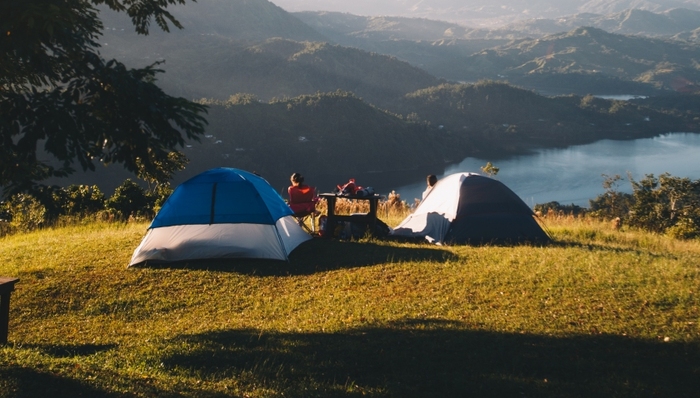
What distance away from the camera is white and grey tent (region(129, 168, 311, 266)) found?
31.1 ft

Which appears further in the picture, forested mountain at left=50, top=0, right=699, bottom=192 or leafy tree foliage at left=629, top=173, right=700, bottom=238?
forested mountain at left=50, top=0, right=699, bottom=192

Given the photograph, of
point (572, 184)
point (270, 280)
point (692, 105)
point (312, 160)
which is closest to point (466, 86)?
point (692, 105)

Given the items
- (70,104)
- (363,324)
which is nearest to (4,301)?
(70,104)

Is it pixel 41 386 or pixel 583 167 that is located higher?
pixel 583 167

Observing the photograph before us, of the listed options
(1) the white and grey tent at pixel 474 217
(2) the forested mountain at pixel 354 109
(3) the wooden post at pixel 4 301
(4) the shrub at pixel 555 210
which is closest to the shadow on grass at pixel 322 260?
(1) the white and grey tent at pixel 474 217

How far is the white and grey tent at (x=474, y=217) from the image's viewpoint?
10992 millimetres

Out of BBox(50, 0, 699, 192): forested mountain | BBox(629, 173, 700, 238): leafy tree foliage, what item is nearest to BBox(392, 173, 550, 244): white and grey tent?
BBox(629, 173, 700, 238): leafy tree foliage

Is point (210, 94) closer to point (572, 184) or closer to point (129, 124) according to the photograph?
point (572, 184)

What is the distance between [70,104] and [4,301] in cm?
205

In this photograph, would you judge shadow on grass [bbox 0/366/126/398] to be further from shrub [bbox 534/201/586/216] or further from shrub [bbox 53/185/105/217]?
shrub [bbox 534/201/586/216]

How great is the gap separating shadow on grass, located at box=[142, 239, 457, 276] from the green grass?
0.11 ft

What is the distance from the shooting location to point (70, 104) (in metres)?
6.32

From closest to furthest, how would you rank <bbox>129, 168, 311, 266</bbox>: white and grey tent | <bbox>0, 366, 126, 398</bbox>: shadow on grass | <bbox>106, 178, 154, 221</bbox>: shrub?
<bbox>0, 366, 126, 398</bbox>: shadow on grass → <bbox>129, 168, 311, 266</bbox>: white and grey tent → <bbox>106, 178, 154, 221</bbox>: shrub

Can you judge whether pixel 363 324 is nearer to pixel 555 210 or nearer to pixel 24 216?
pixel 24 216
